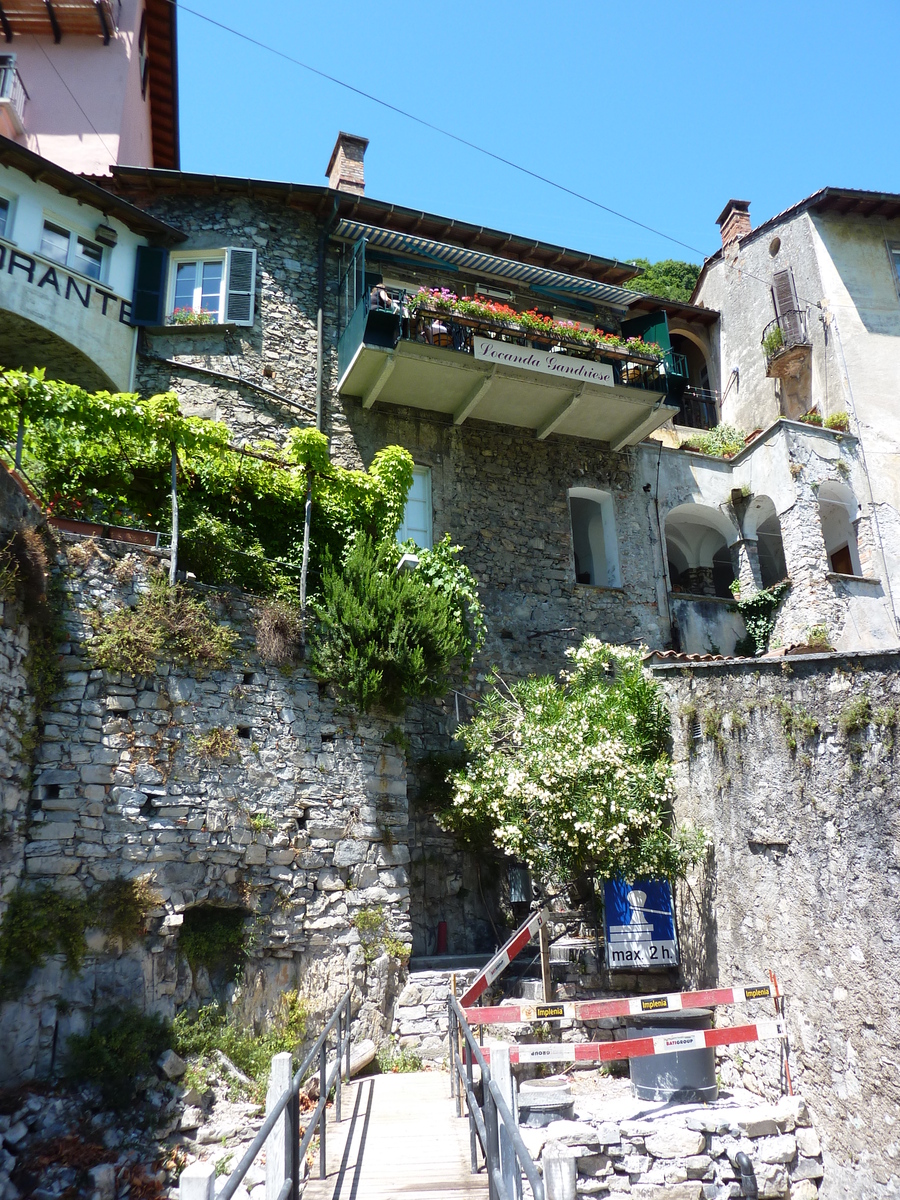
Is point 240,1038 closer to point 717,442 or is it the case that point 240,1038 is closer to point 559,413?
point 559,413

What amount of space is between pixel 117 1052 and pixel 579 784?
4.83m

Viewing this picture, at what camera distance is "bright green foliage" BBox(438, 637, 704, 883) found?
357 inches

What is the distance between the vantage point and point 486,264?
14.7 meters

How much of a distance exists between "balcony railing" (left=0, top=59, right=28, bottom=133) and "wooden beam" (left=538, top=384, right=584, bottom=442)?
9.02 meters

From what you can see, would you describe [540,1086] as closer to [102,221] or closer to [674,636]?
[674,636]

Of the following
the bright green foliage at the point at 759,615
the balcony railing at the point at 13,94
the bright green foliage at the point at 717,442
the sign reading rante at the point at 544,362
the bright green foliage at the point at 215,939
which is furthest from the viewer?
the bright green foliage at the point at 717,442

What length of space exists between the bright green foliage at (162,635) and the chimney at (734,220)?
48.0 ft

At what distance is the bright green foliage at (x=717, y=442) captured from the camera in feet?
52.6

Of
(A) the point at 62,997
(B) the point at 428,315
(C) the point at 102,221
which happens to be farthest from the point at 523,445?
(A) the point at 62,997

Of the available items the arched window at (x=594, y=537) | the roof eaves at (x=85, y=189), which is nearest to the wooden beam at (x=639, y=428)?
the arched window at (x=594, y=537)

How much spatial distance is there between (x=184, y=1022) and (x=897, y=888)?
5.97 m

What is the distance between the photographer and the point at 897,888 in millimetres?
7031

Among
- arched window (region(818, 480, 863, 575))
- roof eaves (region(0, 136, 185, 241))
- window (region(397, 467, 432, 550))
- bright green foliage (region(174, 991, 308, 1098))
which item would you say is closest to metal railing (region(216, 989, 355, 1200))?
bright green foliage (region(174, 991, 308, 1098))

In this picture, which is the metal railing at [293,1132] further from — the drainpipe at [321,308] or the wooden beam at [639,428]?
the wooden beam at [639,428]
